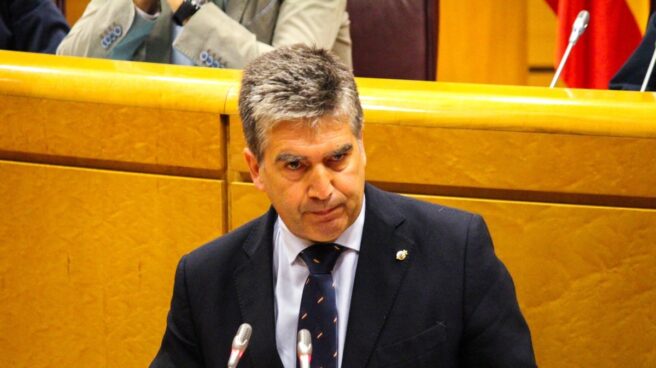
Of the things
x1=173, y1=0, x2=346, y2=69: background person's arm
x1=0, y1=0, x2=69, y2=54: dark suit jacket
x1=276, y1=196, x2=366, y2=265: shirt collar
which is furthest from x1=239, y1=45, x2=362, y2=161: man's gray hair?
x1=0, y1=0, x2=69, y2=54: dark suit jacket

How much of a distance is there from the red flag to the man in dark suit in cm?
132

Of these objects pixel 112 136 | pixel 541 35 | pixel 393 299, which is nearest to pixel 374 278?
pixel 393 299

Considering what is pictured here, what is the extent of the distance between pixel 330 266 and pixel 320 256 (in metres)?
0.02

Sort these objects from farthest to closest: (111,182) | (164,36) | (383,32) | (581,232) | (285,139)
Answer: (383,32) < (164,36) < (111,182) < (581,232) < (285,139)

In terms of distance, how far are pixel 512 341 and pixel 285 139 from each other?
1.01 feet

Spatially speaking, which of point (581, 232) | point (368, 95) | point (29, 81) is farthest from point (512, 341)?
point (29, 81)

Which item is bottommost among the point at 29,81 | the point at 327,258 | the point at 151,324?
the point at 151,324

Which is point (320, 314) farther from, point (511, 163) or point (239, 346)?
point (511, 163)

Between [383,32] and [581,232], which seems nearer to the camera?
[581,232]

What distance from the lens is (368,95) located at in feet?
4.75

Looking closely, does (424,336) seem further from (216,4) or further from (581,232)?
(216,4)

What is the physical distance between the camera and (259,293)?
1.18 meters

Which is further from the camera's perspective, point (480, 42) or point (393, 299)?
point (480, 42)

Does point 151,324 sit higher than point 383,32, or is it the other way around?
point 383,32
